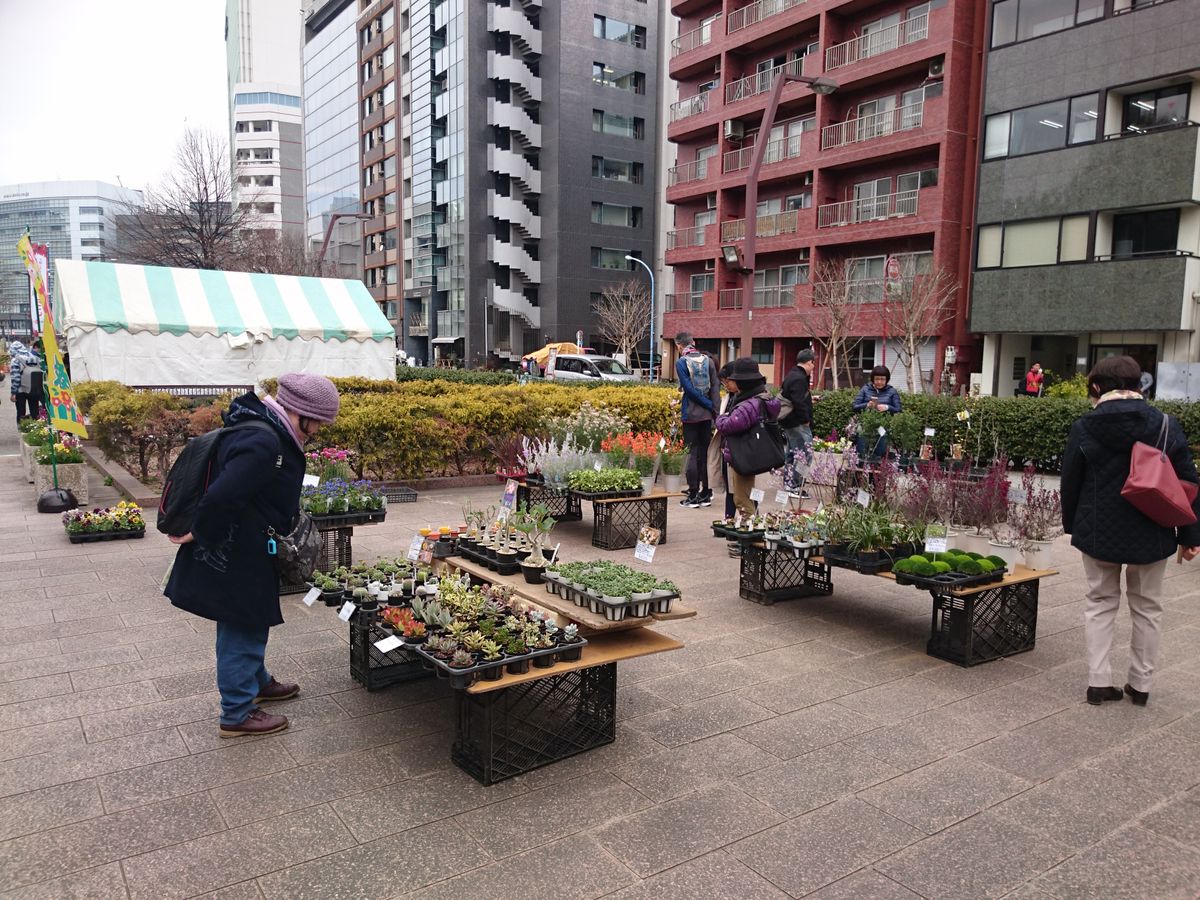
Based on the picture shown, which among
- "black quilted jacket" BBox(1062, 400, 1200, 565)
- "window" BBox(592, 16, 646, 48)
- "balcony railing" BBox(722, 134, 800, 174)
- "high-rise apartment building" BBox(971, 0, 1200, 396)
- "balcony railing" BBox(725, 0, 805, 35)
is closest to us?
"black quilted jacket" BBox(1062, 400, 1200, 565)

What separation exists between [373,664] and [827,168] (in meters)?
29.9

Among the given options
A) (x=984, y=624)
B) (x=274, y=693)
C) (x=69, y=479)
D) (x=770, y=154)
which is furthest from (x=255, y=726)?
(x=770, y=154)

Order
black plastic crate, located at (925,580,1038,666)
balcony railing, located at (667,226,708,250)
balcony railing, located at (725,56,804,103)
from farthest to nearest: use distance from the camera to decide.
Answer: balcony railing, located at (667,226,708,250) → balcony railing, located at (725,56,804,103) → black plastic crate, located at (925,580,1038,666)

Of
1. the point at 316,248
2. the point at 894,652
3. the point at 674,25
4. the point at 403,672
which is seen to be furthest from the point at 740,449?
the point at 316,248

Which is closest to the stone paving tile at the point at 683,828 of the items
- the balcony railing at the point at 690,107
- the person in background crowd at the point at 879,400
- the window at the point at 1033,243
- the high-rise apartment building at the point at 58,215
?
the person in background crowd at the point at 879,400

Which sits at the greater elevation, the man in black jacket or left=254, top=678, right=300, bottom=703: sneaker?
the man in black jacket

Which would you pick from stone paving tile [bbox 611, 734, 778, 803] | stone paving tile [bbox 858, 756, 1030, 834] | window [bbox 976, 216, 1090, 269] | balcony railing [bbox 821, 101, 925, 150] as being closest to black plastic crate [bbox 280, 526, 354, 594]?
stone paving tile [bbox 611, 734, 778, 803]

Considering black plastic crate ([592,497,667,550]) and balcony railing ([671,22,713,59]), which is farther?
balcony railing ([671,22,713,59])

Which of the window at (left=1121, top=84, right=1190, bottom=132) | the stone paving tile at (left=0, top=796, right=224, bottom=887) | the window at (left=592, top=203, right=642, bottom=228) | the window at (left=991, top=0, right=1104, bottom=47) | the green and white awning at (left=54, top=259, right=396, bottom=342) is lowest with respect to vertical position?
the stone paving tile at (left=0, top=796, right=224, bottom=887)

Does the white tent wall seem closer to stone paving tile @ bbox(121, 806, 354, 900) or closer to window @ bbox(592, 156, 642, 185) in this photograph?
stone paving tile @ bbox(121, 806, 354, 900)

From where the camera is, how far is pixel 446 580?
4.31 m

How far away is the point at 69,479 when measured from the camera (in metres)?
10.3

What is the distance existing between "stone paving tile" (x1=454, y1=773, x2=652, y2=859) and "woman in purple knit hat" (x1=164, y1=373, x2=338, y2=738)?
1360mm

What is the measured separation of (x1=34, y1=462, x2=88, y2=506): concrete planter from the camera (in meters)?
10.3
